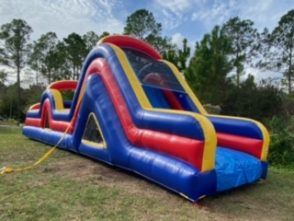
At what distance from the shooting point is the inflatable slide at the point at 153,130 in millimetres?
3545

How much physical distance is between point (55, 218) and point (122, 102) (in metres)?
2.25

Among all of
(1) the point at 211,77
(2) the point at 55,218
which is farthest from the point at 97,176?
(1) the point at 211,77

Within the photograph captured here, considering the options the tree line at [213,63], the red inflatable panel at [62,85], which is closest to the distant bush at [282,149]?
the tree line at [213,63]

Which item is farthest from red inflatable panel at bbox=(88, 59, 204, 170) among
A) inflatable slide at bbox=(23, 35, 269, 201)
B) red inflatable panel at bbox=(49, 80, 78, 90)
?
red inflatable panel at bbox=(49, 80, 78, 90)

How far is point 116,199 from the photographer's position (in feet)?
11.6

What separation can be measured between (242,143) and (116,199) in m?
2.10

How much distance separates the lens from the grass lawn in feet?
10.2

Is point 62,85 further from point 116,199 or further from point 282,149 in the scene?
point 116,199

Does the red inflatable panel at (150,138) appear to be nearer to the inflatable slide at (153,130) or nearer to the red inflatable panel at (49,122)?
the inflatable slide at (153,130)

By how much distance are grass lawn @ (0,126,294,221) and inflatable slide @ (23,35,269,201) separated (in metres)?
0.16

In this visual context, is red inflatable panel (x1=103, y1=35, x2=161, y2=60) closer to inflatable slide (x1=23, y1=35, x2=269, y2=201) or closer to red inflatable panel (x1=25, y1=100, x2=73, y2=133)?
inflatable slide (x1=23, y1=35, x2=269, y2=201)

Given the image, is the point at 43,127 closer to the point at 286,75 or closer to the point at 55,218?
the point at 55,218

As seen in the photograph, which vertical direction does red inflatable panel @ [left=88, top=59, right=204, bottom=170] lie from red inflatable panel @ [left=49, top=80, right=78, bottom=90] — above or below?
below

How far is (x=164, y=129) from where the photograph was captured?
4.00m
